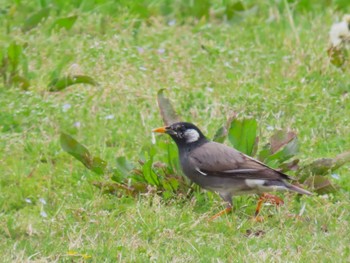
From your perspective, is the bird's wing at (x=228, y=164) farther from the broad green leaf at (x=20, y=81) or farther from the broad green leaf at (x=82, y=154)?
A: the broad green leaf at (x=20, y=81)

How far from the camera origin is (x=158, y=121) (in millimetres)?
9555

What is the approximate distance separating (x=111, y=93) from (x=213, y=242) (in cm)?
309

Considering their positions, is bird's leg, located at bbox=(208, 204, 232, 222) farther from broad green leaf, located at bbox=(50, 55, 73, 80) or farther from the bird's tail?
broad green leaf, located at bbox=(50, 55, 73, 80)

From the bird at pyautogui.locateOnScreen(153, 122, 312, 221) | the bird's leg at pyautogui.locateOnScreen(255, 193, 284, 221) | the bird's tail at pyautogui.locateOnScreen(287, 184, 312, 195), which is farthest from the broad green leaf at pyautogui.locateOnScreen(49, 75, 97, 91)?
the bird's tail at pyautogui.locateOnScreen(287, 184, 312, 195)

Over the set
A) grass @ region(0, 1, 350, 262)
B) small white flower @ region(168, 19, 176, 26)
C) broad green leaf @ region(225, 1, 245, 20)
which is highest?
grass @ region(0, 1, 350, 262)

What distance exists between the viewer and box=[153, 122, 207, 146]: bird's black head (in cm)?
832

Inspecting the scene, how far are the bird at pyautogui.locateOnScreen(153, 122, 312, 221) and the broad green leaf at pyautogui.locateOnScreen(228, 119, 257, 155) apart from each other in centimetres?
26

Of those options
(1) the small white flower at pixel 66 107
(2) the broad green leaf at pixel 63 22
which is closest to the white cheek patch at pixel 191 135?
(1) the small white flower at pixel 66 107

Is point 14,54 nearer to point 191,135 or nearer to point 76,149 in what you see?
point 76,149

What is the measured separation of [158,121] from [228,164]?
5.32 feet

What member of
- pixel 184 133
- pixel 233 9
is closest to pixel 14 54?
pixel 184 133

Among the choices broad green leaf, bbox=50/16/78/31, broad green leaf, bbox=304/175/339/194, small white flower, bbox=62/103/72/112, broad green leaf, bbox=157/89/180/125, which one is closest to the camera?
broad green leaf, bbox=304/175/339/194

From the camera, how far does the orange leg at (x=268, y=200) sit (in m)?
7.84

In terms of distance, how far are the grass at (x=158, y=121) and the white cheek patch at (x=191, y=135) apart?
435 millimetres
